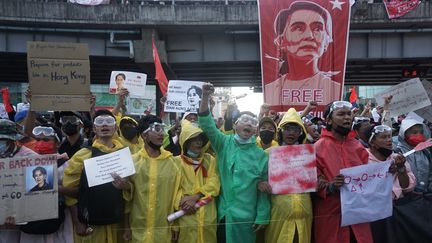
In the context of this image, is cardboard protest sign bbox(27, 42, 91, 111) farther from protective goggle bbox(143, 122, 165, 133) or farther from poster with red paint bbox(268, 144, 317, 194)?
poster with red paint bbox(268, 144, 317, 194)

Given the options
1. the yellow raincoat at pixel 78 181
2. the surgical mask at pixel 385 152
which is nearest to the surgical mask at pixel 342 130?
the surgical mask at pixel 385 152

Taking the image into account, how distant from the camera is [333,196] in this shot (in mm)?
4383

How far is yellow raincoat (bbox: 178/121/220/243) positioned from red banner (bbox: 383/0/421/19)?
15846mm

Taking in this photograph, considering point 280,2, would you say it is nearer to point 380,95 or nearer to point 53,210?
point 380,95

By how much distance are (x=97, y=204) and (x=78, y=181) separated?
30cm

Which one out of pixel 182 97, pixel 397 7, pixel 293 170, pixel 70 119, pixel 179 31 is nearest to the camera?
pixel 293 170

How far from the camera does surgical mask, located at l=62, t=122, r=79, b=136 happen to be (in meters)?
5.07

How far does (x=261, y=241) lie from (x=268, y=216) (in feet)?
1.44

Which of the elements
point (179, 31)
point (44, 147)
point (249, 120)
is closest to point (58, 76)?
point (44, 147)

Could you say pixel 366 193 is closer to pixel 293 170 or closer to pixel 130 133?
pixel 293 170

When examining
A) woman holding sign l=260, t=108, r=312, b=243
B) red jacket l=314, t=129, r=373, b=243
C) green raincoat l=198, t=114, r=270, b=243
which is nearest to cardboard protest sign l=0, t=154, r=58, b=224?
green raincoat l=198, t=114, r=270, b=243

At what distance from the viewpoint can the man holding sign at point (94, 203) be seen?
4.13 m

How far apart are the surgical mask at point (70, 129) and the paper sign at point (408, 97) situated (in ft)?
14.1

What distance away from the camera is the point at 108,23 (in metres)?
18.0
